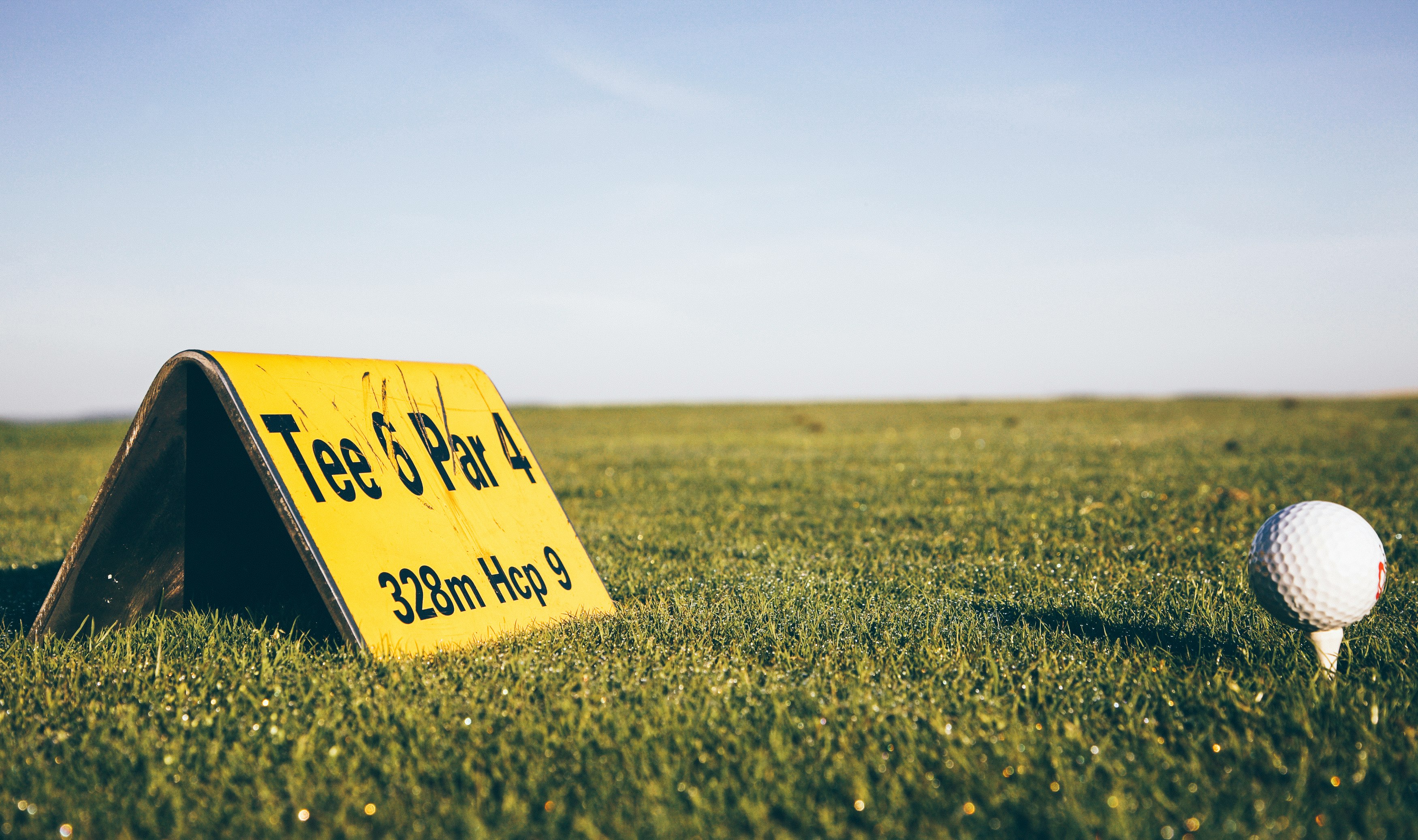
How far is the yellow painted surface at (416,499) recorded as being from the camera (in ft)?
11.5

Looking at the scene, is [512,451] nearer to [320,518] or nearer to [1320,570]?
[320,518]

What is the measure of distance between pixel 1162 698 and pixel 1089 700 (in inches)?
11.3

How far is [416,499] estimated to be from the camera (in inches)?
155

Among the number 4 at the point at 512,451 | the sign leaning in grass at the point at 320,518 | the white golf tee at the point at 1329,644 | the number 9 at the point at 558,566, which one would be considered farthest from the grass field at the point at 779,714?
the number 4 at the point at 512,451

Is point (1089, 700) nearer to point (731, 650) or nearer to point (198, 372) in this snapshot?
point (731, 650)

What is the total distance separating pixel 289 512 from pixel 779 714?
2.25 metres

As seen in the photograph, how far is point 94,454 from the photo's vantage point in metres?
20.3

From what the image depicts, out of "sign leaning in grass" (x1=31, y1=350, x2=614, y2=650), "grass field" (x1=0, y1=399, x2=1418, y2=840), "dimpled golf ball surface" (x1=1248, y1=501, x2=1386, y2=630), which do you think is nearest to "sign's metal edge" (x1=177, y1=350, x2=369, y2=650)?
"sign leaning in grass" (x1=31, y1=350, x2=614, y2=650)

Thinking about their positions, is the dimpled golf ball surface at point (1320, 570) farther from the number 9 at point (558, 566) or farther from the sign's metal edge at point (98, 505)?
the sign's metal edge at point (98, 505)

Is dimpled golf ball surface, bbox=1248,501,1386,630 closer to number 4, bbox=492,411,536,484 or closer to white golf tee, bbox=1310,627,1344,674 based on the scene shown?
white golf tee, bbox=1310,627,1344,674

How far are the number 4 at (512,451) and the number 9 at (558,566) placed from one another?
519 millimetres

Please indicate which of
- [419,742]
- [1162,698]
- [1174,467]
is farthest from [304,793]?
[1174,467]

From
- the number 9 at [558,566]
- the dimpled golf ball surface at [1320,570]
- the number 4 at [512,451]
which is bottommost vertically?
the number 9 at [558,566]

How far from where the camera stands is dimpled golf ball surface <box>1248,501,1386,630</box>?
326 centimetres
